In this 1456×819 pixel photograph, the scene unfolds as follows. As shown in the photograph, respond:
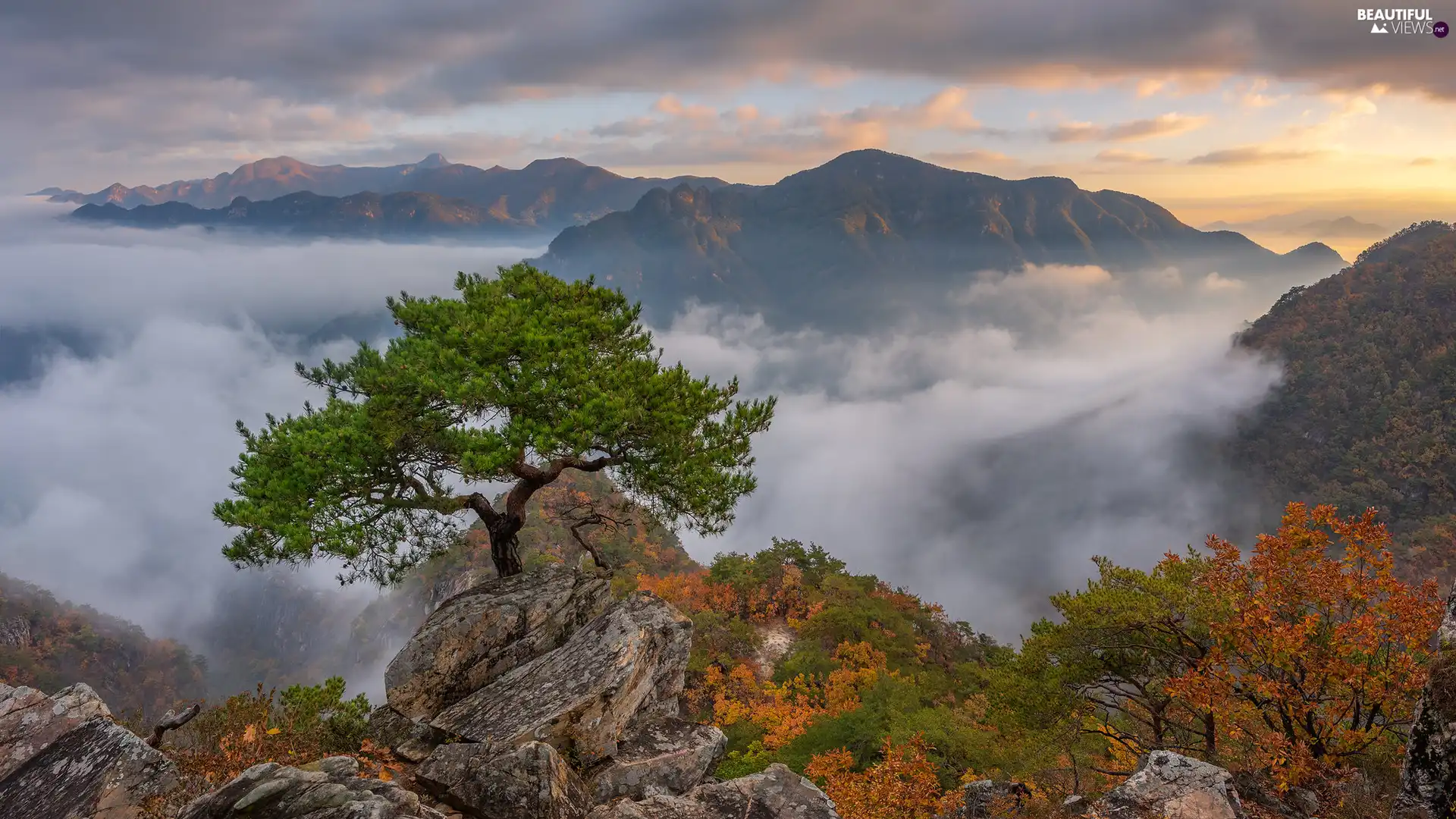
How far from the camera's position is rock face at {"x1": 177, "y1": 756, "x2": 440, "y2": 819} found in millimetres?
7465

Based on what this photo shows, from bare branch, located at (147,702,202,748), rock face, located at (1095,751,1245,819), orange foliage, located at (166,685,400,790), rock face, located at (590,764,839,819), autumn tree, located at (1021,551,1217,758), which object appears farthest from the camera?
autumn tree, located at (1021,551,1217,758)

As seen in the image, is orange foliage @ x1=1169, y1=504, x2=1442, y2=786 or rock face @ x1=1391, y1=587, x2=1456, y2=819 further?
orange foliage @ x1=1169, y1=504, x2=1442, y2=786

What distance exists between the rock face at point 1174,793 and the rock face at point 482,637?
1158cm

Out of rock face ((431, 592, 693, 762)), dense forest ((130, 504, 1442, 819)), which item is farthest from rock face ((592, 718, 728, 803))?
dense forest ((130, 504, 1442, 819))

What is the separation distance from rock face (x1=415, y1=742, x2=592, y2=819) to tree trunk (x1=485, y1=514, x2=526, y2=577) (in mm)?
7063

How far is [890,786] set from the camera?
19.1 meters

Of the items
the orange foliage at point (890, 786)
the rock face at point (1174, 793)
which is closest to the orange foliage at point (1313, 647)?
the rock face at point (1174, 793)

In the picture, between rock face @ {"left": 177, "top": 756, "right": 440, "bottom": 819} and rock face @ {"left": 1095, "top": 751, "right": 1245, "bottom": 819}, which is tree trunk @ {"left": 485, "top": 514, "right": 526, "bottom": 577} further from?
rock face @ {"left": 1095, "top": 751, "right": 1245, "bottom": 819}

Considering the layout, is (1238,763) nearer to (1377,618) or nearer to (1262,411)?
(1377,618)

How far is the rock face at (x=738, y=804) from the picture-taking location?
9609 mm

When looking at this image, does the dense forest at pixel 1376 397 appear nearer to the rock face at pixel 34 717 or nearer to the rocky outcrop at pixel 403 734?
the rocky outcrop at pixel 403 734

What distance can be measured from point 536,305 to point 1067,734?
747 inches

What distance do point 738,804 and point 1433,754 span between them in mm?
9647

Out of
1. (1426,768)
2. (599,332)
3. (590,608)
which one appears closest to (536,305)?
(599,332)
